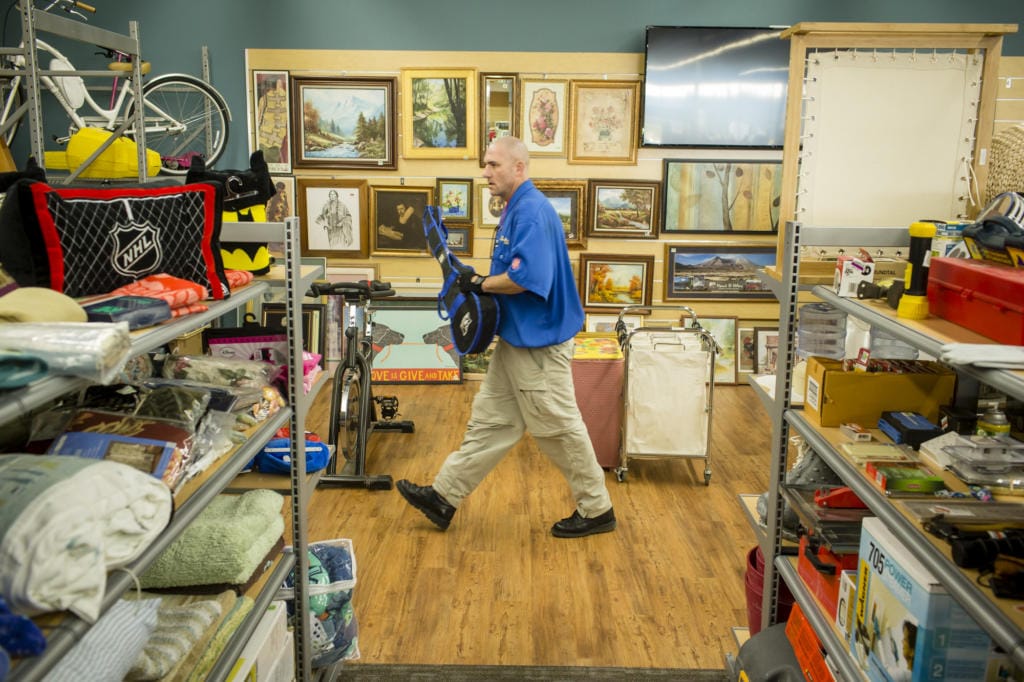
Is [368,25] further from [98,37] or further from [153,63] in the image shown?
[98,37]

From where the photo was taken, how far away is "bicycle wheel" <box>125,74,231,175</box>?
22.0ft

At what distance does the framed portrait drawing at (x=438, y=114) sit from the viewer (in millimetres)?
7016

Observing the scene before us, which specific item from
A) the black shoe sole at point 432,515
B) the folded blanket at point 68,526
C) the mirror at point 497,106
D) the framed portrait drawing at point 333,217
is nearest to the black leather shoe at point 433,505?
the black shoe sole at point 432,515

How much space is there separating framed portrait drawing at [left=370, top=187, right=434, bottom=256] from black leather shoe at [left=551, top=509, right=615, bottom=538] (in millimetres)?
3275

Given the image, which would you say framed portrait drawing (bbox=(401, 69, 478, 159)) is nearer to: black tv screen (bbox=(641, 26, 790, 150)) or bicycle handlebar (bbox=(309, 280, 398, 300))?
black tv screen (bbox=(641, 26, 790, 150))

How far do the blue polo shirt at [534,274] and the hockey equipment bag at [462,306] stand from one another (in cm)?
7

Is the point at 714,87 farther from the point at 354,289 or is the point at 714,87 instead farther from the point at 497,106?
the point at 354,289

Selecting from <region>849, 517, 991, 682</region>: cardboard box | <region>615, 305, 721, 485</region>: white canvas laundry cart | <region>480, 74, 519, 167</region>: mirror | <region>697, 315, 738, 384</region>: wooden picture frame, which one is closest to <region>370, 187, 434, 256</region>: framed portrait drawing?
<region>480, 74, 519, 167</region>: mirror

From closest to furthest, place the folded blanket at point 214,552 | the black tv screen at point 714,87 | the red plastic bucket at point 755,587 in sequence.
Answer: the folded blanket at point 214,552
the red plastic bucket at point 755,587
the black tv screen at point 714,87

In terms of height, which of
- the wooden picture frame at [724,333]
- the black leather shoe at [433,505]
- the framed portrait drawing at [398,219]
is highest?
the framed portrait drawing at [398,219]

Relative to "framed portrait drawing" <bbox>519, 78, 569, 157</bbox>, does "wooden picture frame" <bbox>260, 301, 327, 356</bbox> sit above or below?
below

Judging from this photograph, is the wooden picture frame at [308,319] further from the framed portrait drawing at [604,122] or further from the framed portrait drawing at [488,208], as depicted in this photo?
the framed portrait drawing at [604,122]

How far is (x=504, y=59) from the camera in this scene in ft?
23.0

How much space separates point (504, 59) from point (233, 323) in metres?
3.03
